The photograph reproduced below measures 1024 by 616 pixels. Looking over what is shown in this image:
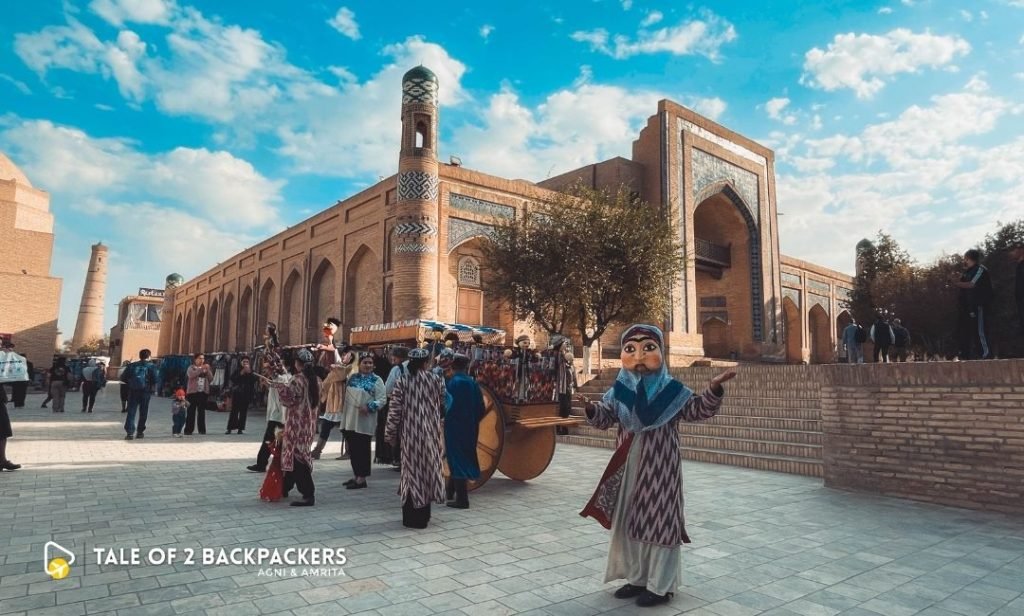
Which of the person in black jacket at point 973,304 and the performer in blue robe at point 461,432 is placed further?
the person in black jacket at point 973,304

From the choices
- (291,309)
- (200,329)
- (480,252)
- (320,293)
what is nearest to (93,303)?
(200,329)

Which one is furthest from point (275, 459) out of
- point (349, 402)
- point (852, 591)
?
point (852, 591)

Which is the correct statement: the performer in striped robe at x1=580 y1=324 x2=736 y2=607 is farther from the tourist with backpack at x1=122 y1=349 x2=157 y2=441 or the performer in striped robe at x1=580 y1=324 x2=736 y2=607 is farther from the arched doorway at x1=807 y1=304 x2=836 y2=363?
the arched doorway at x1=807 y1=304 x2=836 y2=363

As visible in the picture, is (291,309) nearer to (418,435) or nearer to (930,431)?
(418,435)

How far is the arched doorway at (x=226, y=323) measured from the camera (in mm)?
30919

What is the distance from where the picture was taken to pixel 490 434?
5777 millimetres

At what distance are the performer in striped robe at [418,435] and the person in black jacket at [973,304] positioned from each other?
5.43m

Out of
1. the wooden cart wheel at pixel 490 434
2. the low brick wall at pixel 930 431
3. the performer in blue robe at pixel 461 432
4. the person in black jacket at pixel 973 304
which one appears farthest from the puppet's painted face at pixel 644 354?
the person in black jacket at pixel 973 304

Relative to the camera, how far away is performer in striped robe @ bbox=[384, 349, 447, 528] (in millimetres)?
4242

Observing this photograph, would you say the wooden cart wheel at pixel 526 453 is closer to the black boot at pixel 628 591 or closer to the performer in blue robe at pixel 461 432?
the performer in blue robe at pixel 461 432

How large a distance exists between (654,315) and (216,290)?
27.2m

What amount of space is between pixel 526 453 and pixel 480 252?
483 inches

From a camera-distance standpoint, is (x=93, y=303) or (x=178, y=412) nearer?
(x=178, y=412)

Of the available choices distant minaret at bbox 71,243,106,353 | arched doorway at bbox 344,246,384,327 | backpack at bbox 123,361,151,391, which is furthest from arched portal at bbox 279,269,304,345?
distant minaret at bbox 71,243,106,353
